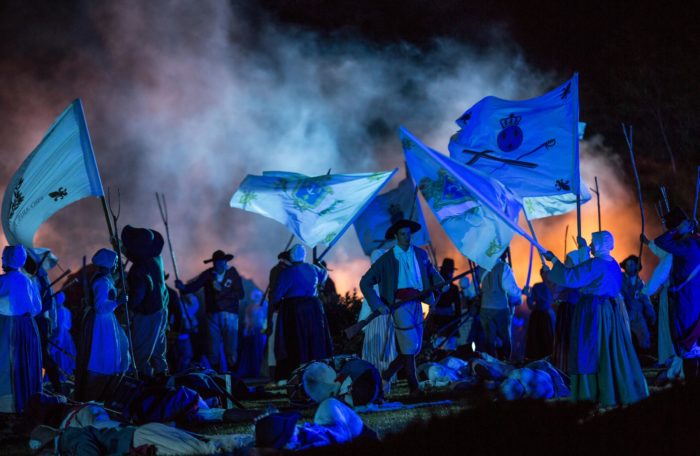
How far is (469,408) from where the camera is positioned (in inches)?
137

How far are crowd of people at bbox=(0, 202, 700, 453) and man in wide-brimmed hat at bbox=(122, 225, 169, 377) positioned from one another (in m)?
0.01

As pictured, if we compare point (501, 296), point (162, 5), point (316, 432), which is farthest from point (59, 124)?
point (162, 5)

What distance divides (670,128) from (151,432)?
703 inches

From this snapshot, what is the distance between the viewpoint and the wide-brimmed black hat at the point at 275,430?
4910 mm

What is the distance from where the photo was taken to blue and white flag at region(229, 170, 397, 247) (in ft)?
36.2

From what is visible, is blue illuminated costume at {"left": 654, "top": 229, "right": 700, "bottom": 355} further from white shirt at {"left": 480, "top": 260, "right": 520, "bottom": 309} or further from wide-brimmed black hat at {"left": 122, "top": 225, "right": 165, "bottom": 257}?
wide-brimmed black hat at {"left": 122, "top": 225, "right": 165, "bottom": 257}

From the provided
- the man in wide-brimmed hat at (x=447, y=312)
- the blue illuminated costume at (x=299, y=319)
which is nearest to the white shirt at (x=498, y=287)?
the man in wide-brimmed hat at (x=447, y=312)

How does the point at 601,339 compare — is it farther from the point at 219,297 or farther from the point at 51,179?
the point at 219,297

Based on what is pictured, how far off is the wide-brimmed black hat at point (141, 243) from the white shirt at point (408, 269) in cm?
257

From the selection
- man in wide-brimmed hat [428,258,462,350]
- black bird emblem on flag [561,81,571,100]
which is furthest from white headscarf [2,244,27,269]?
man in wide-brimmed hat [428,258,462,350]

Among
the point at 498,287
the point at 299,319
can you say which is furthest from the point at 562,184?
the point at 498,287

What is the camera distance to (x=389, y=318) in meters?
10.2

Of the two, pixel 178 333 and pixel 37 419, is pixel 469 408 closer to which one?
pixel 37 419

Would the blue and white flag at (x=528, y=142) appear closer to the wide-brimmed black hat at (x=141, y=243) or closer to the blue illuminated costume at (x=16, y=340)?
the wide-brimmed black hat at (x=141, y=243)
